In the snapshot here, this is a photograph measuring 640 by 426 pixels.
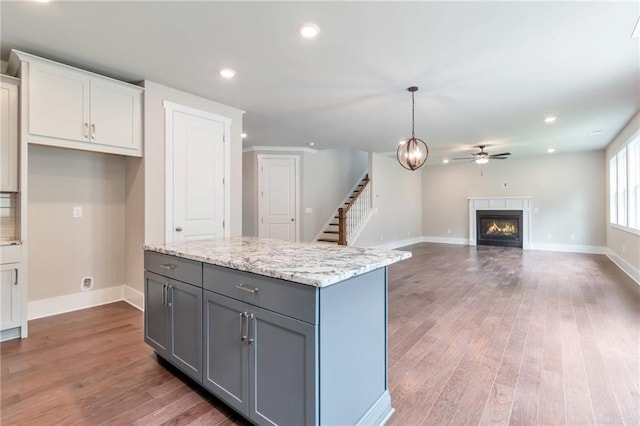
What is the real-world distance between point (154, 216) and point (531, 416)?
3.66m

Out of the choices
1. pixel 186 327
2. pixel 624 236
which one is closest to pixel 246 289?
pixel 186 327

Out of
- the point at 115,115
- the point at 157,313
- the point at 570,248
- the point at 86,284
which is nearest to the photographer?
the point at 157,313

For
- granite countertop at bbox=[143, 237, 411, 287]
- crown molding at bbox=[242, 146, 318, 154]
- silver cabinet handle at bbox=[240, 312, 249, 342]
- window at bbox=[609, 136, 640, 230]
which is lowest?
silver cabinet handle at bbox=[240, 312, 249, 342]

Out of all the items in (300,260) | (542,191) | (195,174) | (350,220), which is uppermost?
(542,191)

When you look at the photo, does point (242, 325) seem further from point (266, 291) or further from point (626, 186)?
point (626, 186)

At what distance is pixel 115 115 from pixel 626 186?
26.7ft

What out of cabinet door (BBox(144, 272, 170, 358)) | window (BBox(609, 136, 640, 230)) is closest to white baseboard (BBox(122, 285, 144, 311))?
cabinet door (BBox(144, 272, 170, 358))

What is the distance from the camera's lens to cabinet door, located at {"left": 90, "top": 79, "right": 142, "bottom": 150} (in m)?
3.11

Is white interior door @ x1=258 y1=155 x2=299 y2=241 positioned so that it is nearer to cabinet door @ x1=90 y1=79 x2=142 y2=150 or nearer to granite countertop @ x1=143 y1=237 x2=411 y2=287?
cabinet door @ x1=90 y1=79 x2=142 y2=150

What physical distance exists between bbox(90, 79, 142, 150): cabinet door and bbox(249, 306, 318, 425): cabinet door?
2.73 metres

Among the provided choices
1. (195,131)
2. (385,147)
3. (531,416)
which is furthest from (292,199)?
(531,416)

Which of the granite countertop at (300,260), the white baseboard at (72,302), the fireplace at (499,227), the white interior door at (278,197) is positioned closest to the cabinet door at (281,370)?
the granite countertop at (300,260)

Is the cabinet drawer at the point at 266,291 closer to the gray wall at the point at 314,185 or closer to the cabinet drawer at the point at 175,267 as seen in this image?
the cabinet drawer at the point at 175,267

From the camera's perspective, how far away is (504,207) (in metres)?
9.09
